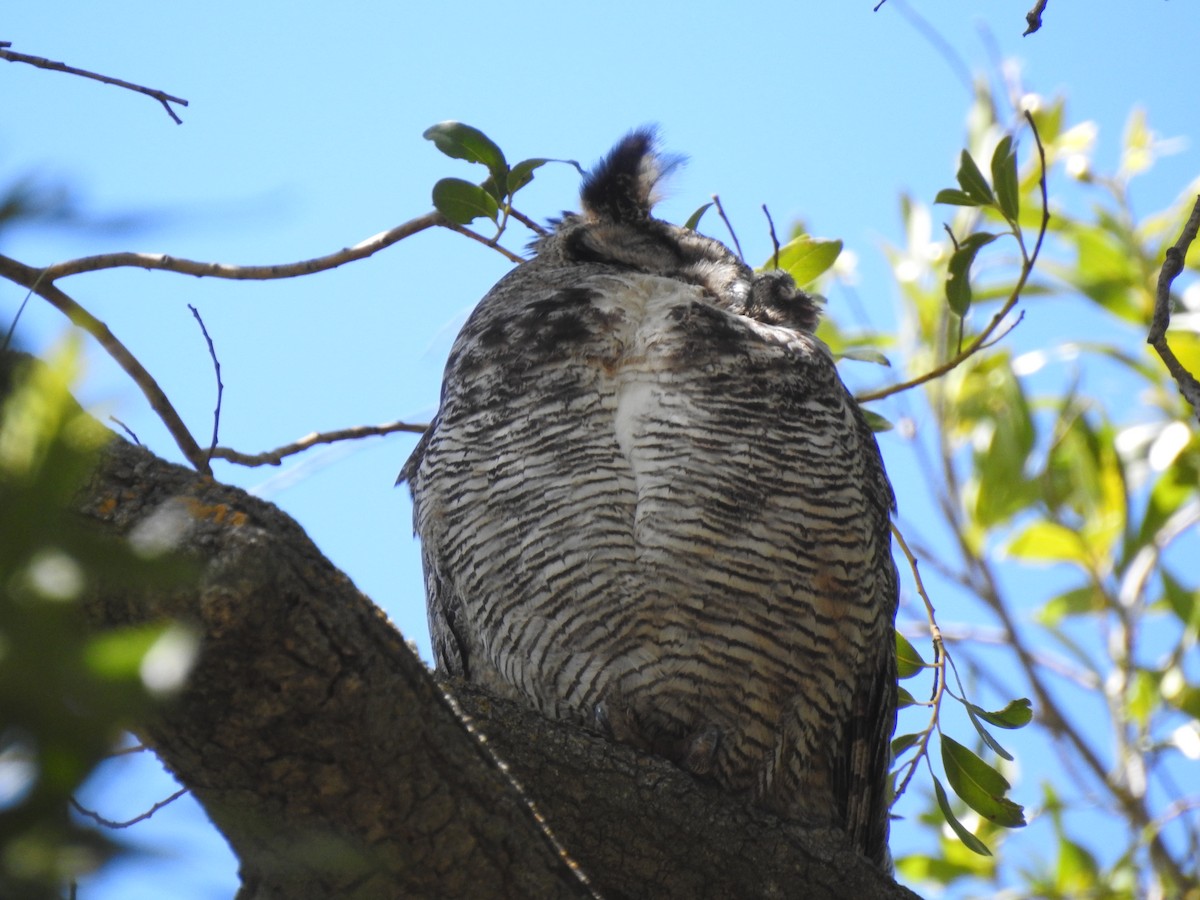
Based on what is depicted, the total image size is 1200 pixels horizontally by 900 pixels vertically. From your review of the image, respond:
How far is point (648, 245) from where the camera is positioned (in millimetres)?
3443

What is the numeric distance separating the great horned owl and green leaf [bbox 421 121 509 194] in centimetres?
35

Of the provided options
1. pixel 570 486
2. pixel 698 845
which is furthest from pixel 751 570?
pixel 698 845

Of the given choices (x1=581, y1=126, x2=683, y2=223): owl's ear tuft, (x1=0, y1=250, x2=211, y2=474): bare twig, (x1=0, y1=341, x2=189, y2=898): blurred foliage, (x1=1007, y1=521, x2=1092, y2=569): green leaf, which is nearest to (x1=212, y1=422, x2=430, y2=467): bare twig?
(x1=0, y1=250, x2=211, y2=474): bare twig

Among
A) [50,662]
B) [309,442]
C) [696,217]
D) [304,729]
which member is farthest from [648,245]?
[50,662]

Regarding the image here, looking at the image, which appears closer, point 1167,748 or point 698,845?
point 698,845

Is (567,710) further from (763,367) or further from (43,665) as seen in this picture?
(43,665)

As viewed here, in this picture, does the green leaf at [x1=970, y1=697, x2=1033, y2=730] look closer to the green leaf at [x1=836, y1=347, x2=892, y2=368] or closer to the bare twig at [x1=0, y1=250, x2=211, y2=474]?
the green leaf at [x1=836, y1=347, x2=892, y2=368]

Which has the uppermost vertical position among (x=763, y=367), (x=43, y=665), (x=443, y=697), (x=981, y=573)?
(x=981, y=573)

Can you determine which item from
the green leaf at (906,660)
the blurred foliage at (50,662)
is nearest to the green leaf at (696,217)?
the green leaf at (906,660)

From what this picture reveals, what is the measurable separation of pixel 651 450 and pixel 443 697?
1.07 meters

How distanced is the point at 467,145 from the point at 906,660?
1475mm

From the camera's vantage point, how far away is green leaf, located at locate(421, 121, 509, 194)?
9.47 feet

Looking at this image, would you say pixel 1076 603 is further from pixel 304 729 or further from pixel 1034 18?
pixel 304 729

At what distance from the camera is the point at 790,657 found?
8.18ft
